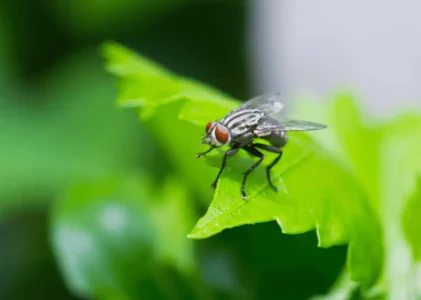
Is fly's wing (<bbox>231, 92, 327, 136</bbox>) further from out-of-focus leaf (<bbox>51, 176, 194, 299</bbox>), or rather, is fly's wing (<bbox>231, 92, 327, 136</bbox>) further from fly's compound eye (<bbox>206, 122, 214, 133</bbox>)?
out-of-focus leaf (<bbox>51, 176, 194, 299</bbox>)

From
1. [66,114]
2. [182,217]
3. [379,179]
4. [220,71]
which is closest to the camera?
[379,179]

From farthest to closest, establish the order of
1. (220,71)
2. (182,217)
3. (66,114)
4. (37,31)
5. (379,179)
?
(220,71), (37,31), (66,114), (182,217), (379,179)

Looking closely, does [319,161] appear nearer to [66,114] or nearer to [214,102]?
[214,102]

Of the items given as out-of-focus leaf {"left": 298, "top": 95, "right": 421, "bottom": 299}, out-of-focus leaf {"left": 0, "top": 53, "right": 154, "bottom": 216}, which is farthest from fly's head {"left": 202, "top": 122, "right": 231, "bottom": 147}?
out-of-focus leaf {"left": 0, "top": 53, "right": 154, "bottom": 216}

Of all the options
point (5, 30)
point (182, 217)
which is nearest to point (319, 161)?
point (182, 217)

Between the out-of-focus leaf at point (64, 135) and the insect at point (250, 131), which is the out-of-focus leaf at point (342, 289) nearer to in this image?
the insect at point (250, 131)

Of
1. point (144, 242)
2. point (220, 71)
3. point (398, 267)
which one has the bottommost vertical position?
point (220, 71)

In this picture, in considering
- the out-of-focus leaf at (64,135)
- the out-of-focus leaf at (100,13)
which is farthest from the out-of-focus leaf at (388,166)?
the out-of-focus leaf at (100,13)

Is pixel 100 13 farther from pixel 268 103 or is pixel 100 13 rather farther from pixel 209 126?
pixel 209 126
